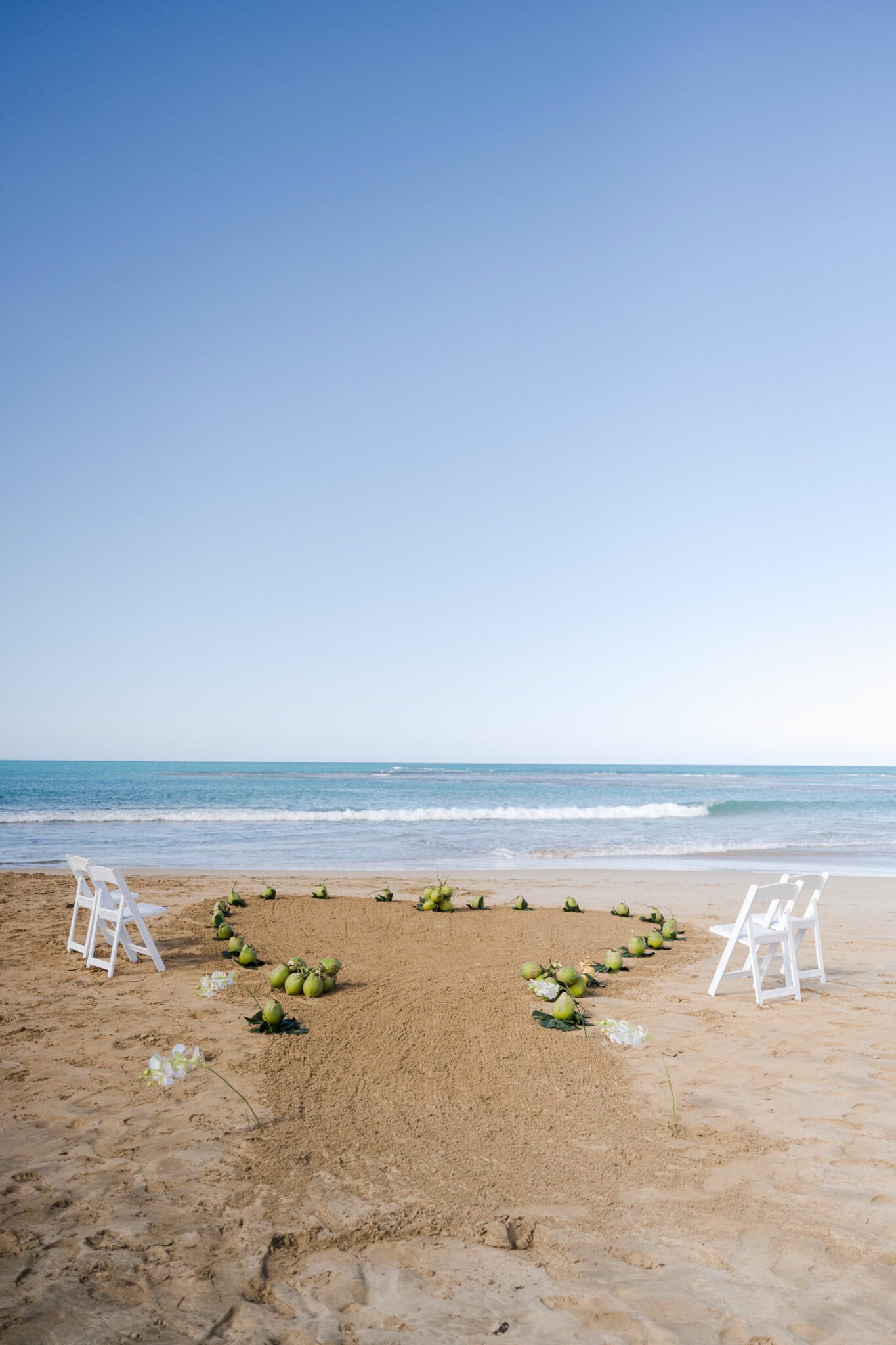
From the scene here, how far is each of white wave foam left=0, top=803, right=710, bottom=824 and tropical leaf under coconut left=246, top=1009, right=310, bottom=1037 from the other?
20017 millimetres

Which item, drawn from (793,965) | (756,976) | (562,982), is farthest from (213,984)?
(793,965)

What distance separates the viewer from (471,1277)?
272 centimetres

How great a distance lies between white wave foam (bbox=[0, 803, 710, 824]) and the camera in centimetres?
2517

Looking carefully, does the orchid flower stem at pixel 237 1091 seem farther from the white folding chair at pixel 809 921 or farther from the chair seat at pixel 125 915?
the white folding chair at pixel 809 921

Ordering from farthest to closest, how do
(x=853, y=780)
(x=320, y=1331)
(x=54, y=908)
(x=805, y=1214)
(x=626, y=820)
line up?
1. (x=853, y=780)
2. (x=626, y=820)
3. (x=54, y=908)
4. (x=805, y=1214)
5. (x=320, y=1331)

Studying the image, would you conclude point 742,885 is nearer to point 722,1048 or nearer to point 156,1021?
point 722,1048

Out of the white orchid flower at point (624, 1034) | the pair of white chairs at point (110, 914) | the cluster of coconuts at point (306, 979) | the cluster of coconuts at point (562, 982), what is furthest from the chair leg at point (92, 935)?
the white orchid flower at point (624, 1034)

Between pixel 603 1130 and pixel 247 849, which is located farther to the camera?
pixel 247 849

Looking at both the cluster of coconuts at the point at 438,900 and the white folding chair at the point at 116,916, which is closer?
the white folding chair at the point at 116,916

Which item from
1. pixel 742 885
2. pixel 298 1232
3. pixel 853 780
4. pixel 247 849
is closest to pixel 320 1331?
pixel 298 1232

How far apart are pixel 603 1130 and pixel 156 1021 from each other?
11.0 ft

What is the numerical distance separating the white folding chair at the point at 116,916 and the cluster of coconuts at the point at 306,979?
4.39 feet

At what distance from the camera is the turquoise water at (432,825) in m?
16.5

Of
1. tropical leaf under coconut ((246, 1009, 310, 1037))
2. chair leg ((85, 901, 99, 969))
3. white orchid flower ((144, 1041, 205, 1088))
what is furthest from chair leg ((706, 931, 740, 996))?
chair leg ((85, 901, 99, 969))
